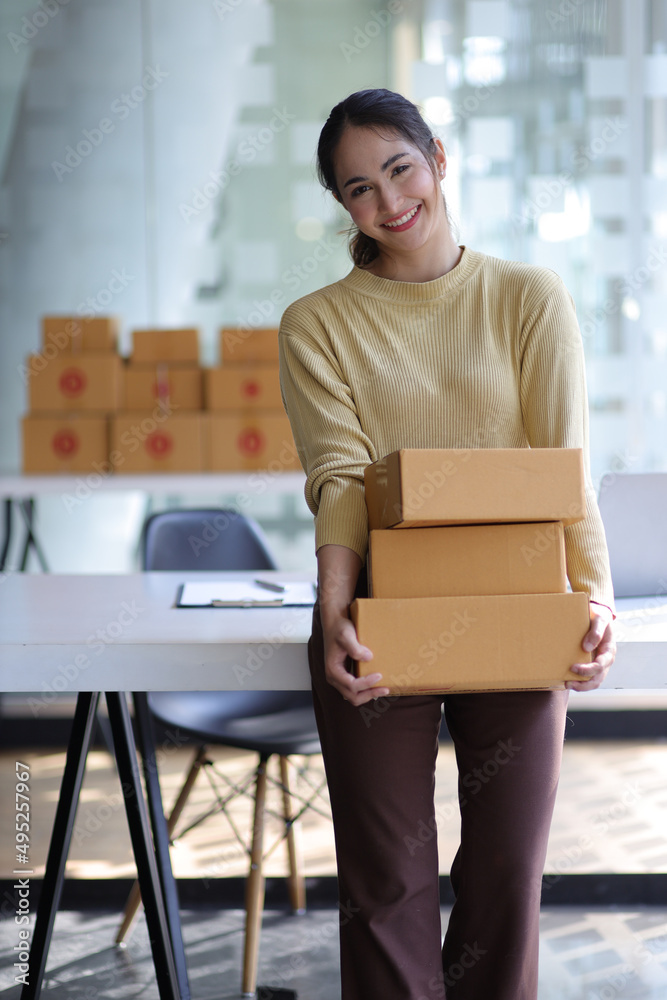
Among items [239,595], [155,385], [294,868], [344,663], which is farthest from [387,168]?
[155,385]

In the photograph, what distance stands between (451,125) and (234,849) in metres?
2.81

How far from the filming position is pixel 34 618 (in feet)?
5.06

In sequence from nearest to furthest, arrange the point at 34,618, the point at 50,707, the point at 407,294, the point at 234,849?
the point at 407,294
the point at 34,618
the point at 234,849
the point at 50,707

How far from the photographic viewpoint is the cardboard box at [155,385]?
3.45 meters

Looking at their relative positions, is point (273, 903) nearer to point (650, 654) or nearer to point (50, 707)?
point (650, 654)

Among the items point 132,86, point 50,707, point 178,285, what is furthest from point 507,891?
point 132,86

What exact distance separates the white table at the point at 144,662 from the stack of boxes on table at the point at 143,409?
1579mm

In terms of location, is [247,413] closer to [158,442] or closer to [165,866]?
[158,442]

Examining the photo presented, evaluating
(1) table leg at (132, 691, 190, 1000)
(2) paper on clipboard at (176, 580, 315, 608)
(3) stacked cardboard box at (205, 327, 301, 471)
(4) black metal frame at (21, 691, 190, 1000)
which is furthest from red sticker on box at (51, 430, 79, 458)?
(4) black metal frame at (21, 691, 190, 1000)

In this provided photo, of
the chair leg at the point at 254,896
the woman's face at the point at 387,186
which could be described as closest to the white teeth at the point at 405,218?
the woman's face at the point at 387,186

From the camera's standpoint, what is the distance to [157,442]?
11.2ft

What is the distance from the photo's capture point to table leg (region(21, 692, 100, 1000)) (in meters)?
1.53

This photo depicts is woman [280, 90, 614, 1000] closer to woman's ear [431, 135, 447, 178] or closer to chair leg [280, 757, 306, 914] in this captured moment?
woman's ear [431, 135, 447, 178]

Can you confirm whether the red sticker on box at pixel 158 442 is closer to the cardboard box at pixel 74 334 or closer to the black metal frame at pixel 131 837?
the cardboard box at pixel 74 334
